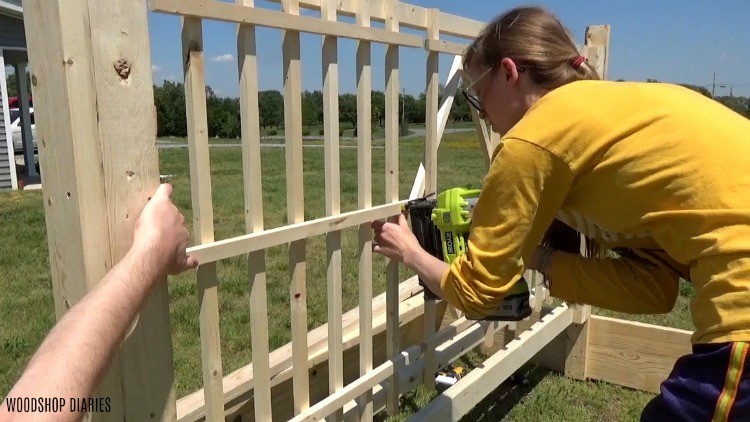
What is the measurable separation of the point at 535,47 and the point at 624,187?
1.60 feet

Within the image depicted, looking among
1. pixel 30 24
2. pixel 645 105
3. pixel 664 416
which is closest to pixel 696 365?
pixel 664 416

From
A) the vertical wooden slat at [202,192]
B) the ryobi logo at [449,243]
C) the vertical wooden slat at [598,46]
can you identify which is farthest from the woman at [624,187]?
the vertical wooden slat at [598,46]

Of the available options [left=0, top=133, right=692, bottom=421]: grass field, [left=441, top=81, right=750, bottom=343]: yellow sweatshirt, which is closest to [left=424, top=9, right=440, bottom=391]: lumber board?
[left=0, top=133, right=692, bottom=421]: grass field

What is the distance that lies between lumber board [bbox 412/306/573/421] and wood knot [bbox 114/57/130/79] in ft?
6.21

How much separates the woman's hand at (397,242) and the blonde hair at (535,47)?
69 centimetres

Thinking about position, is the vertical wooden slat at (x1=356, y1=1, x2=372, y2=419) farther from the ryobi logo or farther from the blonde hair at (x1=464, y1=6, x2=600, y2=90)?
the blonde hair at (x1=464, y1=6, x2=600, y2=90)

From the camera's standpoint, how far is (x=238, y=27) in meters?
1.94

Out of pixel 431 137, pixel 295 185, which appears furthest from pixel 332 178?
pixel 431 137

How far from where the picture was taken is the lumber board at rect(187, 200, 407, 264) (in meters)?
1.87

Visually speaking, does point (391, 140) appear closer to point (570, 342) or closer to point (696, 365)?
point (696, 365)

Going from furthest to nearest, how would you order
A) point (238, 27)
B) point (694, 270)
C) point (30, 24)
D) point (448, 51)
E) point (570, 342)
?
point (570, 342), point (448, 51), point (238, 27), point (694, 270), point (30, 24)

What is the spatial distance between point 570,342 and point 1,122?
37.5ft

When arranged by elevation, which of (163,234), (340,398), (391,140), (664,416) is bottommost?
(340,398)

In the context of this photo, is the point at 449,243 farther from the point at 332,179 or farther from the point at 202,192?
the point at 202,192
